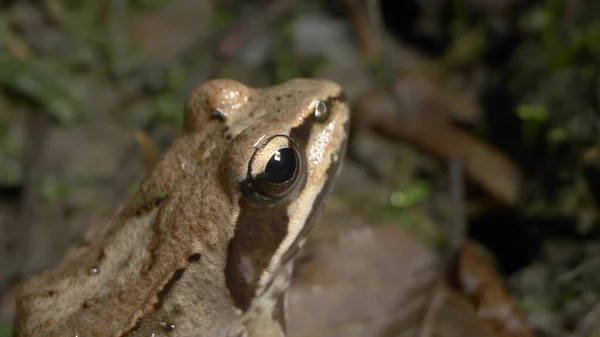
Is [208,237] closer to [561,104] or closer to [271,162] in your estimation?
[271,162]

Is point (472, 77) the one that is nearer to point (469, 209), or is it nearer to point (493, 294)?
point (469, 209)

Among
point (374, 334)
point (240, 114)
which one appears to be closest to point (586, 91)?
point (374, 334)

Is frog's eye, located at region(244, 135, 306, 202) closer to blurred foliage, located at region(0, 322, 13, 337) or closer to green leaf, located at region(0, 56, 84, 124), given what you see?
blurred foliage, located at region(0, 322, 13, 337)

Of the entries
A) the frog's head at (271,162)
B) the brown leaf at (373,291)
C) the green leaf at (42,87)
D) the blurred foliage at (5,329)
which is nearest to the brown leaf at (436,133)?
the brown leaf at (373,291)

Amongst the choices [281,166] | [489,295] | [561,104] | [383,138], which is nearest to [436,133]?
[383,138]

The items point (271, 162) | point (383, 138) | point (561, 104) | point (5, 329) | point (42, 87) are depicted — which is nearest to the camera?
point (271, 162)

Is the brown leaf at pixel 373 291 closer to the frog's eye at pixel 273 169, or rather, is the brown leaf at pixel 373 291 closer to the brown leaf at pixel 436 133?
the brown leaf at pixel 436 133
